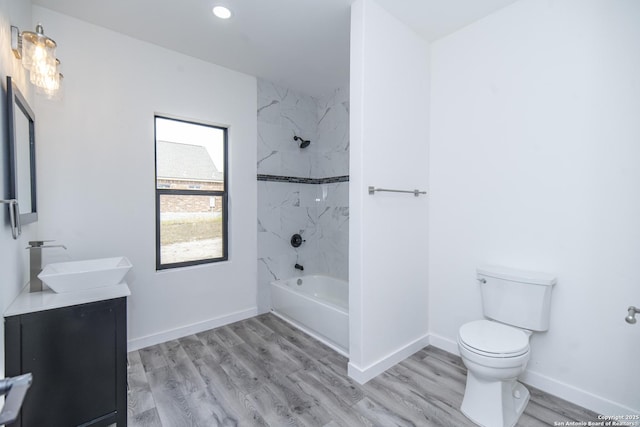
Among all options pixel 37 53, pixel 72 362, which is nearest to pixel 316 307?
pixel 72 362

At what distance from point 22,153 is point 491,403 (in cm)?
299

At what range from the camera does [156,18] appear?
221 cm

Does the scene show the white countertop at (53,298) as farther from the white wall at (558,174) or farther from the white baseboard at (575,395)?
the white baseboard at (575,395)

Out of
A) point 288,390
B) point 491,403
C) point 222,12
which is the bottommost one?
point 288,390

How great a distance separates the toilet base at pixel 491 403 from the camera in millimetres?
1632

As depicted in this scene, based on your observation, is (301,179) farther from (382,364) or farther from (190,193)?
(382,364)

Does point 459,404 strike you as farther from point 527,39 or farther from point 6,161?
point 6,161

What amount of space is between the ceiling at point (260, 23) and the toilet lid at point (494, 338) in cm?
218

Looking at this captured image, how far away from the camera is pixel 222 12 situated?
2.12 meters

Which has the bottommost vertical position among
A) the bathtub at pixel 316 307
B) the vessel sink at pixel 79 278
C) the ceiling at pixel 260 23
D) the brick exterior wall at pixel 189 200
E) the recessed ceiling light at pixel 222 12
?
the bathtub at pixel 316 307

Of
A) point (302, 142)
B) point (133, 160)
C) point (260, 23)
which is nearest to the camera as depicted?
point (260, 23)

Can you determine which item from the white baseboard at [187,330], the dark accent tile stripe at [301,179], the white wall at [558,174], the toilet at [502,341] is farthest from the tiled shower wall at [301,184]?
the toilet at [502,341]

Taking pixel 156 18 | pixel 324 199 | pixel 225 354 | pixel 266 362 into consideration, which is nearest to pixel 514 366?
pixel 266 362

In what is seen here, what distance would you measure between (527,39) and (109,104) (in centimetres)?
311
